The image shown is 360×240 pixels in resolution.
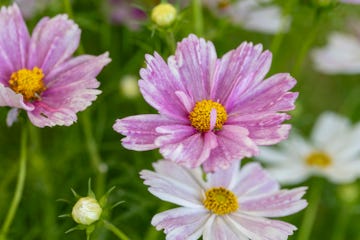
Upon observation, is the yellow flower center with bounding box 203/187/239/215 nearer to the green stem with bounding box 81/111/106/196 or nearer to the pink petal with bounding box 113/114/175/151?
the pink petal with bounding box 113/114/175/151

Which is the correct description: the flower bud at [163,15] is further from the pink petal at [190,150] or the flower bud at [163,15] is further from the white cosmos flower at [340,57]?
the white cosmos flower at [340,57]

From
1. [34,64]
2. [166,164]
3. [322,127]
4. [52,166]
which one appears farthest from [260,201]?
[322,127]

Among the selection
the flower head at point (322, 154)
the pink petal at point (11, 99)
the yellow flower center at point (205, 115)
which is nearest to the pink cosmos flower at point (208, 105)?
the yellow flower center at point (205, 115)

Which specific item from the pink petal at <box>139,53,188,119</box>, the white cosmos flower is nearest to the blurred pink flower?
the white cosmos flower

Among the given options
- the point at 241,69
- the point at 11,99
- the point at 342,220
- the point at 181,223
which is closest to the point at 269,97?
the point at 241,69

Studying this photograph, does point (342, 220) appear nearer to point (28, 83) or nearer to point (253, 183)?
point (253, 183)

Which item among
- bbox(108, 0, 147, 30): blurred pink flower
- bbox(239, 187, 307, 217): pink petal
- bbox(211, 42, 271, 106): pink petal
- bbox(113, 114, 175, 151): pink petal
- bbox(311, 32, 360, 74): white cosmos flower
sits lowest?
bbox(113, 114, 175, 151): pink petal
